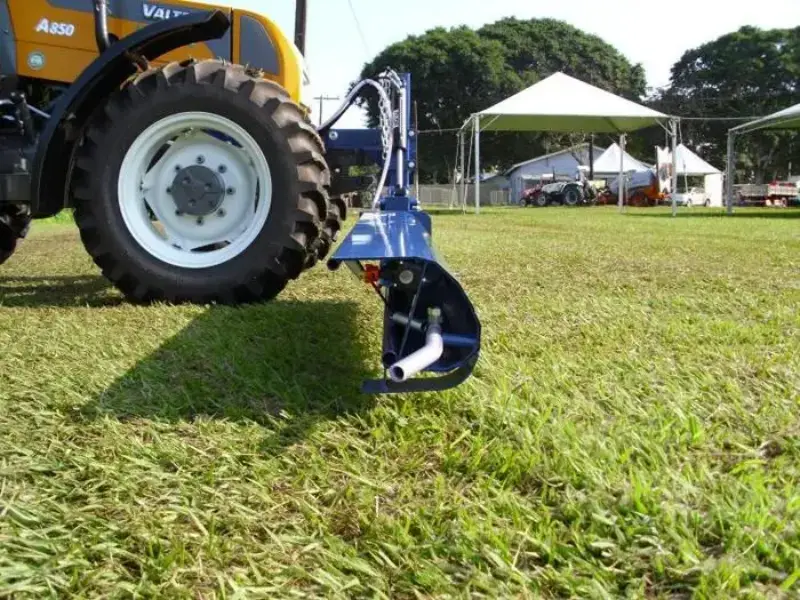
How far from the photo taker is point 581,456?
5.20 ft

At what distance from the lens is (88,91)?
11.6 feet

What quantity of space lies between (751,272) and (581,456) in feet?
12.9

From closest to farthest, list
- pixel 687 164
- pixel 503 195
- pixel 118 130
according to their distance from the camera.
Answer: pixel 118 130 < pixel 687 164 < pixel 503 195

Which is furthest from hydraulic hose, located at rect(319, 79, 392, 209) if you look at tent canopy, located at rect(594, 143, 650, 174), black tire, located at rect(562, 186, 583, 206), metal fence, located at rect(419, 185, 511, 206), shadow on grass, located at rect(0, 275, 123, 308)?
tent canopy, located at rect(594, 143, 650, 174)

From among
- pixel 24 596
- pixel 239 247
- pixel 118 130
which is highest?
pixel 118 130

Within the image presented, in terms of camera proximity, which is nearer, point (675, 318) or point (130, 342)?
point (130, 342)

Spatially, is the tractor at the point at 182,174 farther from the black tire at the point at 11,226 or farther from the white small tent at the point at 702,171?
the white small tent at the point at 702,171

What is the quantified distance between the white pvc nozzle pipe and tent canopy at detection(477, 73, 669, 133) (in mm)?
18986

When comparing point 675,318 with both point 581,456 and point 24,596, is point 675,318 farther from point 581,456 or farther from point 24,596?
point 24,596

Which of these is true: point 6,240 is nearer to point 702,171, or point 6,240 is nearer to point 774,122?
point 774,122

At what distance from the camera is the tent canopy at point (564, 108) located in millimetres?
19859

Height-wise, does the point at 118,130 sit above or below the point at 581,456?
above

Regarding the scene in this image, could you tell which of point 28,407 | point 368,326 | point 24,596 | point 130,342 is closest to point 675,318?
point 368,326

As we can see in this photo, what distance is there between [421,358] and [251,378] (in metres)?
0.87
